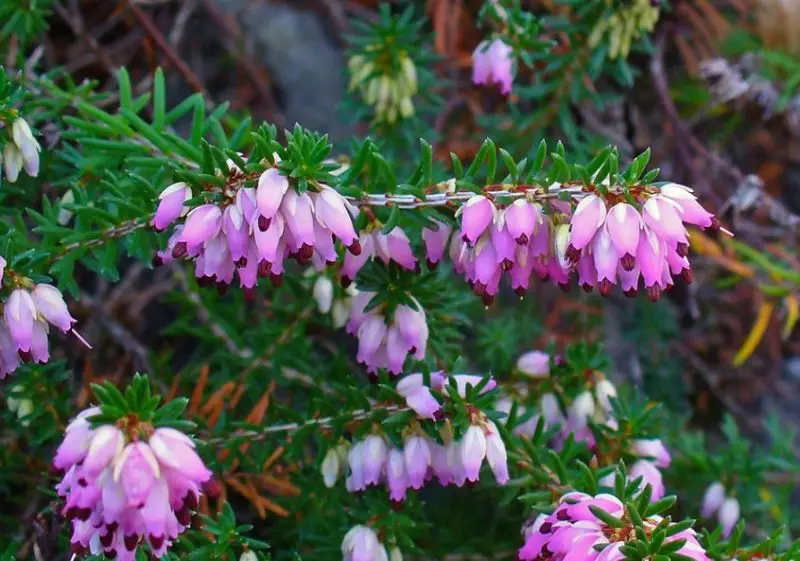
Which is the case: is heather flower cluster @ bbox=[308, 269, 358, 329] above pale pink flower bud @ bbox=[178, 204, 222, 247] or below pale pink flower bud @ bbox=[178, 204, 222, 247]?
below

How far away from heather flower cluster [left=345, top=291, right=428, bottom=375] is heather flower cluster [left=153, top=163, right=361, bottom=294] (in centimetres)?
38

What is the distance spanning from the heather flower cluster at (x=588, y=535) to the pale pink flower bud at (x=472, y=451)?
0.21 meters

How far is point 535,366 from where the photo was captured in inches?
123

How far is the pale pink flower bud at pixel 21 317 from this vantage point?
7.14 feet

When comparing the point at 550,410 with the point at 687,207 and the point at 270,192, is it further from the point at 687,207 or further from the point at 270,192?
the point at 270,192

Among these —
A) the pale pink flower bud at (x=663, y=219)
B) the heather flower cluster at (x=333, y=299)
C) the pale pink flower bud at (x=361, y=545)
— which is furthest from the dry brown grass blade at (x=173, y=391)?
the pale pink flower bud at (x=663, y=219)

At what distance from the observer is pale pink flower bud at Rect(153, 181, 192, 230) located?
2188mm

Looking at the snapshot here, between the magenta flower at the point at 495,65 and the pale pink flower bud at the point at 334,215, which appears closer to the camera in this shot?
the pale pink flower bud at the point at 334,215

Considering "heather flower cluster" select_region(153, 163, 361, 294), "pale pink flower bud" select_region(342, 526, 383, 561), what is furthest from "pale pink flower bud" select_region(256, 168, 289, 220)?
"pale pink flower bud" select_region(342, 526, 383, 561)

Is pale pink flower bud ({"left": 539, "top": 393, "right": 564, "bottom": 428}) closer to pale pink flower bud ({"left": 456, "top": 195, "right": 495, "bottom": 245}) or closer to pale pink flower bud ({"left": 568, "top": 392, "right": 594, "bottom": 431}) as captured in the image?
pale pink flower bud ({"left": 568, "top": 392, "right": 594, "bottom": 431})

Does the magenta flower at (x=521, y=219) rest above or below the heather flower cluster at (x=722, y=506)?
above

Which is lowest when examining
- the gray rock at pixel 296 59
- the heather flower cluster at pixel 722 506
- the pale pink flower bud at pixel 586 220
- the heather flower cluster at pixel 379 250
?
the heather flower cluster at pixel 722 506

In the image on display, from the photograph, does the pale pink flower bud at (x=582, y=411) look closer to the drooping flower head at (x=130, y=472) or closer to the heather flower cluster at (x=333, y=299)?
the heather flower cluster at (x=333, y=299)

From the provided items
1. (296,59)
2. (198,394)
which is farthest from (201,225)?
(296,59)
